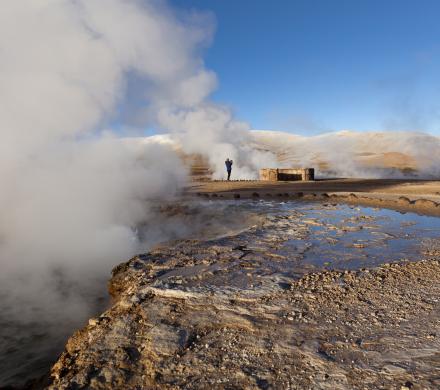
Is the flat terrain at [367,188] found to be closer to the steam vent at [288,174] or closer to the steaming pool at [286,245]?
the steam vent at [288,174]

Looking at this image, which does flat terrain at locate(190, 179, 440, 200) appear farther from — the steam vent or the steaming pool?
the steaming pool

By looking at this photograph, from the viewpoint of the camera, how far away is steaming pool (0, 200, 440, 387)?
129 inches

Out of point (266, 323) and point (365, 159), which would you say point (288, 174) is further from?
point (365, 159)

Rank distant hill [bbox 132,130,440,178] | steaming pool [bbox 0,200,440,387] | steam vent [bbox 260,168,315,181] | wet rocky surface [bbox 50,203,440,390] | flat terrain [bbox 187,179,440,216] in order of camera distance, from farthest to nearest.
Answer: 1. distant hill [bbox 132,130,440,178]
2. steam vent [bbox 260,168,315,181]
3. flat terrain [bbox 187,179,440,216]
4. steaming pool [bbox 0,200,440,387]
5. wet rocky surface [bbox 50,203,440,390]

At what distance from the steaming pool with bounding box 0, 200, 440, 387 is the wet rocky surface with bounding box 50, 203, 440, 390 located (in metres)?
0.05

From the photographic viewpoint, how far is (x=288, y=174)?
671 inches

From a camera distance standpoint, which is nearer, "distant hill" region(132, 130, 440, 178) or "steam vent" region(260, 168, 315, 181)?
"steam vent" region(260, 168, 315, 181)

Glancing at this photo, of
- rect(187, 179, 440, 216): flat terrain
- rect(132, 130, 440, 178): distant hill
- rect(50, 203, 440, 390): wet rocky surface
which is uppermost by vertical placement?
rect(132, 130, 440, 178): distant hill

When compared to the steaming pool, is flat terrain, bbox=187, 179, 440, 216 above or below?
above

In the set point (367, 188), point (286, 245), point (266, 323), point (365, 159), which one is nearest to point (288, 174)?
point (367, 188)

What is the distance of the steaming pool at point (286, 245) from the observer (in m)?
3.27

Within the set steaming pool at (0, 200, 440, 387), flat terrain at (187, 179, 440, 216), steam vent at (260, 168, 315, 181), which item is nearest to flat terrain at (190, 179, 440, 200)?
flat terrain at (187, 179, 440, 216)

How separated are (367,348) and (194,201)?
337 inches

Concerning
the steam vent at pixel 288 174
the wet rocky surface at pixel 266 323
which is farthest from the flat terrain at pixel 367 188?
the wet rocky surface at pixel 266 323
